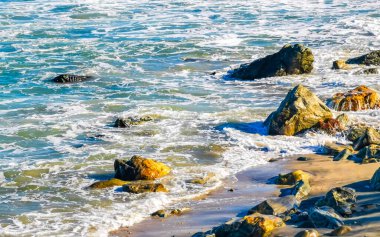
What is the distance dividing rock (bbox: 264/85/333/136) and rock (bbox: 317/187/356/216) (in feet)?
17.9

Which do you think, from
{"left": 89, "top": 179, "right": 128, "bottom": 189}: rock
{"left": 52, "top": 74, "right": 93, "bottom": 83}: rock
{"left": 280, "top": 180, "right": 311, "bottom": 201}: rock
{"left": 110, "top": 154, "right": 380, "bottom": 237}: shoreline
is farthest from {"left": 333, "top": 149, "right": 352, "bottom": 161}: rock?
{"left": 52, "top": 74, "right": 93, "bottom": 83}: rock

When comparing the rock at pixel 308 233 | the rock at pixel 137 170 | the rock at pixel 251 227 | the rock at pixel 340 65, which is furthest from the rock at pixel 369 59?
the rock at pixel 308 233

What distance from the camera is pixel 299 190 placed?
36.4ft

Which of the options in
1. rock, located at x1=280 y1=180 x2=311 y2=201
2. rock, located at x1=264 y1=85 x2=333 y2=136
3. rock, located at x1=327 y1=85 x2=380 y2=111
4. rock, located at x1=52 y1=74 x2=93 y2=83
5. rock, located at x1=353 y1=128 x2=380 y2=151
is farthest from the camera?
rock, located at x1=52 y1=74 x2=93 y2=83

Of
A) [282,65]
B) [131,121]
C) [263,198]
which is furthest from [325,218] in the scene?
[282,65]

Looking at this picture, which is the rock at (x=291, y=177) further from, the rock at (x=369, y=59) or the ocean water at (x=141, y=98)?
the rock at (x=369, y=59)

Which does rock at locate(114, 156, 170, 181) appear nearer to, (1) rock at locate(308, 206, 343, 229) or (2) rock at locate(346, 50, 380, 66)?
(1) rock at locate(308, 206, 343, 229)

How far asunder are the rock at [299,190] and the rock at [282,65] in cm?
1090

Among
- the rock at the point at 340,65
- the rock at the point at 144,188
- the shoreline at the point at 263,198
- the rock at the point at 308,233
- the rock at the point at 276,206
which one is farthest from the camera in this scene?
the rock at the point at 340,65

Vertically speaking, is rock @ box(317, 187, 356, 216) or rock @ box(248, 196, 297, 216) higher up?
rock @ box(317, 187, 356, 216)

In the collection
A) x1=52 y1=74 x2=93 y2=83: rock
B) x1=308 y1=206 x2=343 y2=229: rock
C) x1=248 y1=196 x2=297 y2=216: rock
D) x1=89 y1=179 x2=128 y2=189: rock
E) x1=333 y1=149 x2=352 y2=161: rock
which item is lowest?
x1=52 y1=74 x2=93 y2=83: rock

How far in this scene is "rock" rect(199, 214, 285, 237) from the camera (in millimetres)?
9031

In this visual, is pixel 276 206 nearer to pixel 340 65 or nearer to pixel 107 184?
pixel 107 184

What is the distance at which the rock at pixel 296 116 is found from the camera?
15.6m
